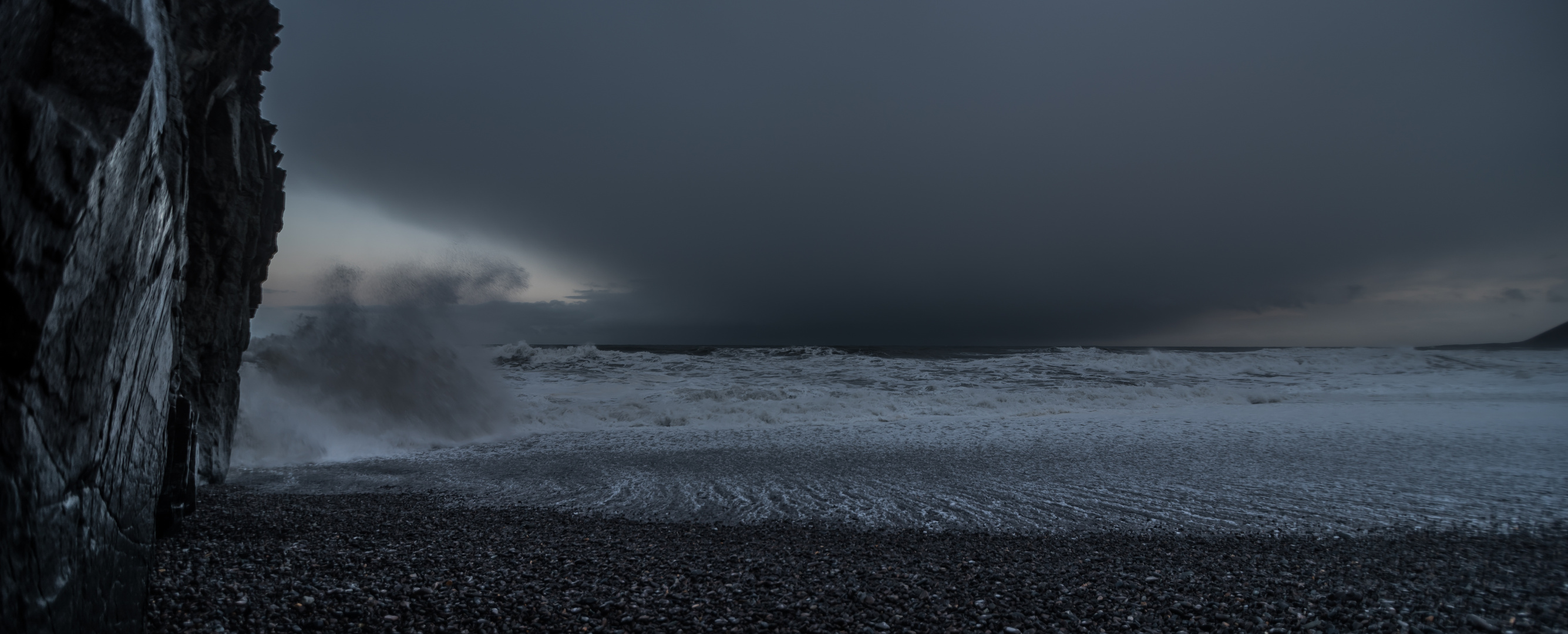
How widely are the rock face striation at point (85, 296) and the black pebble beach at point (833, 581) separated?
0.79 m

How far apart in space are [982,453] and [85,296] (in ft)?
25.7

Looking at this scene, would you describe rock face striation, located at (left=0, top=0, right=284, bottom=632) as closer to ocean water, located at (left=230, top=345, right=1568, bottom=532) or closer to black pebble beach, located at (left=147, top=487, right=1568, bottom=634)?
black pebble beach, located at (left=147, top=487, right=1568, bottom=634)

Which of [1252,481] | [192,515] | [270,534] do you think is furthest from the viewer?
[1252,481]

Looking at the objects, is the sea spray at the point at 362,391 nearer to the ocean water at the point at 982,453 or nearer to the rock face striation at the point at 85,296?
the ocean water at the point at 982,453

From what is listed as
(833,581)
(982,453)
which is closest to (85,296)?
(833,581)

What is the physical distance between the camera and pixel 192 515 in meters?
4.45

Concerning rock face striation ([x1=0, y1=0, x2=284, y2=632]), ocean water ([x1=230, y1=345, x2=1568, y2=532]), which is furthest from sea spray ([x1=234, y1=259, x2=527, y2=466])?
rock face striation ([x1=0, y1=0, x2=284, y2=632])

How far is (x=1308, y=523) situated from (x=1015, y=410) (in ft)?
28.6

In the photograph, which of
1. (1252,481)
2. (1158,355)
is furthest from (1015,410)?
(1158,355)

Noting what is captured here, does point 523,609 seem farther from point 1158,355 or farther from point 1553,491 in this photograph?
point 1158,355

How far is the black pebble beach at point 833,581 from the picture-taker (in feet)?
9.25

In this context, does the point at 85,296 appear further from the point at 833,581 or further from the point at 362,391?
the point at 362,391

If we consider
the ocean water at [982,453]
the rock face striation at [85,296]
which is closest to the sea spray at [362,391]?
the ocean water at [982,453]

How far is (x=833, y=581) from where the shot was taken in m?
3.37
